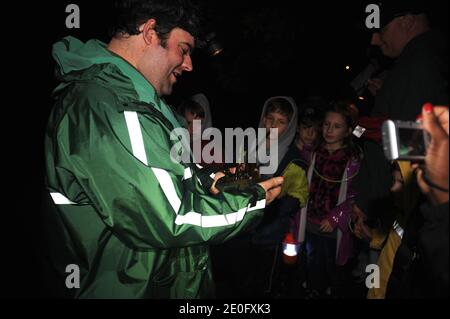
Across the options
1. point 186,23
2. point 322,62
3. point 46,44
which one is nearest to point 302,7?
point 322,62

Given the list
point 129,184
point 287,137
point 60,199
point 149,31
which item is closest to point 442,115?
point 129,184

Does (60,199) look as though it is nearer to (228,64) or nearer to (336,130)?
(336,130)

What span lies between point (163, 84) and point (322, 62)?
8.41m

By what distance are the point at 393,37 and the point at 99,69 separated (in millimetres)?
2149

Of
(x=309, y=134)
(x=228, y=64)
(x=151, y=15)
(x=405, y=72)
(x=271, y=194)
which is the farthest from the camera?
(x=228, y=64)

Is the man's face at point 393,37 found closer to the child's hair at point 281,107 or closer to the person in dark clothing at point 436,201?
the person in dark clothing at point 436,201

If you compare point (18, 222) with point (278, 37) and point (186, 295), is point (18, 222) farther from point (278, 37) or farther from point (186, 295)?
point (278, 37)

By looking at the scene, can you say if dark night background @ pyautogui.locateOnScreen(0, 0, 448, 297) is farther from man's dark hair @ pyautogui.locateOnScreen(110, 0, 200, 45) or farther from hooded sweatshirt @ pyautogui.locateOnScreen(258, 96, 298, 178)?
man's dark hair @ pyautogui.locateOnScreen(110, 0, 200, 45)

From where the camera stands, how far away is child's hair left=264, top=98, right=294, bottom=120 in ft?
14.1

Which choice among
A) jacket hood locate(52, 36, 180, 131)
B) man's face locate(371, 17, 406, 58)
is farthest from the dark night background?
jacket hood locate(52, 36, 180, 131)

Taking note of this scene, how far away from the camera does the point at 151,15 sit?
1910mm

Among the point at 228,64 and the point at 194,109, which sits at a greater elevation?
the point at 228,64

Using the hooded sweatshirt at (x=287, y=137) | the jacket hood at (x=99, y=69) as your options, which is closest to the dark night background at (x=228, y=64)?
the hooded sweatshirt at (x=287, y=137)

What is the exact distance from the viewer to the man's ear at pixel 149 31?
6.23 ft
